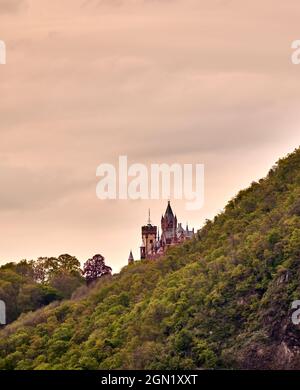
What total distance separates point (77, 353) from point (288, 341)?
25.0 meters

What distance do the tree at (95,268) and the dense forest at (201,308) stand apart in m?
8.43

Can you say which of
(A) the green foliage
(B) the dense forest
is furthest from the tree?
(B) the dense forest

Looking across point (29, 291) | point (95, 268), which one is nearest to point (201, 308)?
point (95, 268)

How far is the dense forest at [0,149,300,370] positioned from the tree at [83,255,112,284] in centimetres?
843

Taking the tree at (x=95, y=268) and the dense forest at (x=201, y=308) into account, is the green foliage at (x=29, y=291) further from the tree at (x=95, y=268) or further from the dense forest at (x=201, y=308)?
the dense forest at (x=201, y=308)

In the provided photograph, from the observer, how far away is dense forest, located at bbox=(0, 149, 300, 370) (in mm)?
138250

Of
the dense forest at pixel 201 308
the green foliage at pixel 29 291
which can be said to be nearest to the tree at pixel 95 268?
the green foliage at pixel 29 291

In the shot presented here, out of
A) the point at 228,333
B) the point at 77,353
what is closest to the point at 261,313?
the point at 228,333

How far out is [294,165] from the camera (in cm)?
16688

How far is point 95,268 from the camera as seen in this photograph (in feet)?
638

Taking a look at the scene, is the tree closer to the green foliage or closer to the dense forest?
the green foliage

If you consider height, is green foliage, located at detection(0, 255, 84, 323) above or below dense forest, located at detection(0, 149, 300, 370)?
above
